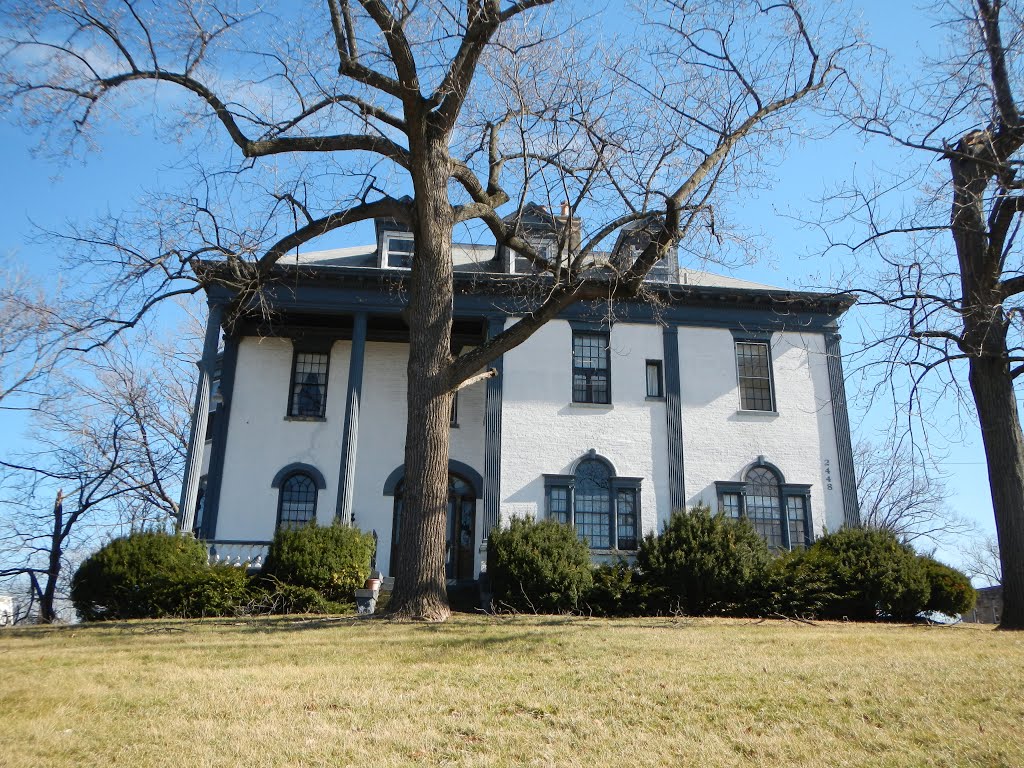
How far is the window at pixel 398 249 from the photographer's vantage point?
22422mm

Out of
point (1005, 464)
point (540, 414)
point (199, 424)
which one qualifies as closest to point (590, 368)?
point (540, 414)

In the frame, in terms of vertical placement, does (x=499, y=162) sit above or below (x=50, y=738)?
above

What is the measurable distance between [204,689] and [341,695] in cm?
129

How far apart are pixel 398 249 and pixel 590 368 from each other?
19.1 ft

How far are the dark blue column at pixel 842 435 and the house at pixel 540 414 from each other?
0.04 m

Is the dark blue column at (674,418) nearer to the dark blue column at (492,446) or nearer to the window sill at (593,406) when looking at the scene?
the window sill at (593,406)

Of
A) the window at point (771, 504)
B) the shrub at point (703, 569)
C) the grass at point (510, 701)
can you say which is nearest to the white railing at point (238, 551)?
the grass at point (510, 701)

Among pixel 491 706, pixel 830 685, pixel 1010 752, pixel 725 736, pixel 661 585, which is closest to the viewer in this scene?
pixel 1010 752

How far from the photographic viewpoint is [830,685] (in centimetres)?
767

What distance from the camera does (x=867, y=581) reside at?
613 inches

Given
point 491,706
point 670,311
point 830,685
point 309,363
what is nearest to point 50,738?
point 491,706

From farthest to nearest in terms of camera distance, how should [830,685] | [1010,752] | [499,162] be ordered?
[499,162]
[830,685]
[1010,752]

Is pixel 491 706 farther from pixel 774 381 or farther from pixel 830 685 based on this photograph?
pixel 774 381

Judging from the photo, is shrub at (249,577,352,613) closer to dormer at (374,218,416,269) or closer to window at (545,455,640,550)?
window at (545,455,640,550)
